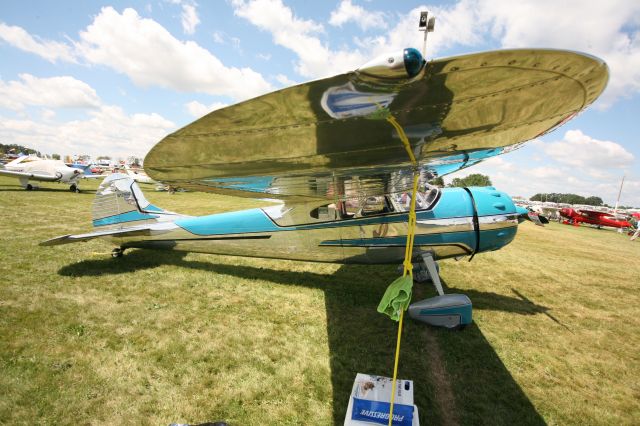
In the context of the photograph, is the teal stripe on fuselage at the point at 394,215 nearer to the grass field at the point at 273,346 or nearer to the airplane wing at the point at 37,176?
the grass field at the point at 273,346

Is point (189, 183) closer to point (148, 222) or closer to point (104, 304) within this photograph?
point (104, 304)

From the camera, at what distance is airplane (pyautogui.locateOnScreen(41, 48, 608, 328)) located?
1.27 metres

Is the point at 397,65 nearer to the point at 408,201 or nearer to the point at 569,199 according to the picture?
the point at 408,201

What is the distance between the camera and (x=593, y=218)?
27.0m

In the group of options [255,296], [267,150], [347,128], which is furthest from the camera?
[255,296]

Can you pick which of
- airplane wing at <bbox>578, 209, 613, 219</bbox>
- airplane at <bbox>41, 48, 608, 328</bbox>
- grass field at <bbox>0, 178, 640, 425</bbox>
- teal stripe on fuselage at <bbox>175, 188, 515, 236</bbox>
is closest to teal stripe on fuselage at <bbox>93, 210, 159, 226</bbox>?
grass field at <bbox>0, 178, 640, 425</bbox>

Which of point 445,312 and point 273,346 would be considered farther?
point 445,312

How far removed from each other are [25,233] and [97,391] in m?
8.10

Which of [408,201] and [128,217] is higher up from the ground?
[408,201]

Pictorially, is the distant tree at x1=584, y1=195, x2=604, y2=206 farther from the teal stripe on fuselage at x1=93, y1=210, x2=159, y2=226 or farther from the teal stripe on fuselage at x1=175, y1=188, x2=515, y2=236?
the teal stripe on fuselage at x1=93, y1=210, x2=159, y2=226

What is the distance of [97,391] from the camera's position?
2760 millimetres

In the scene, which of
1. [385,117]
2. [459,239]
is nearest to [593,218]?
[459,239]

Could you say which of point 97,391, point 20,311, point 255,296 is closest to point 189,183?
point 97,391

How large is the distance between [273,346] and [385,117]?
124 inches
